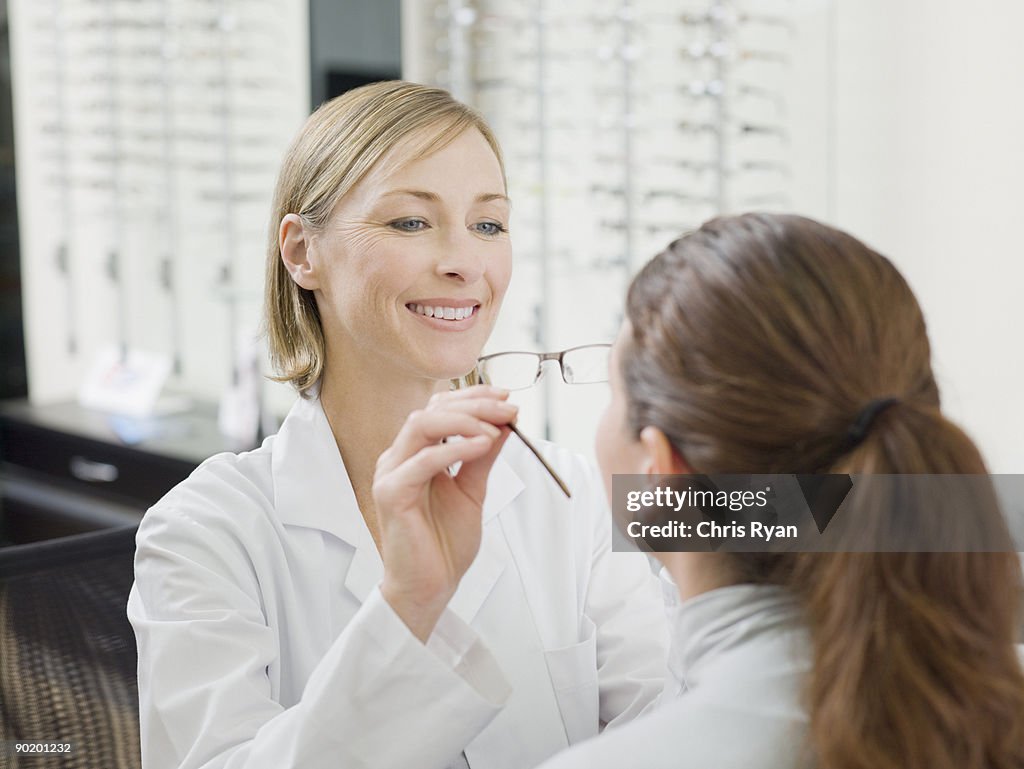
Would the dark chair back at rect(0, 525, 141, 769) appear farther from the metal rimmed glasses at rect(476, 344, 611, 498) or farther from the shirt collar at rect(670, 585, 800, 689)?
the shirt collar at rect(670, 585, 800, 689)

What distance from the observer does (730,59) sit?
328 centimetres

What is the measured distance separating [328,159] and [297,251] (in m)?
0.13

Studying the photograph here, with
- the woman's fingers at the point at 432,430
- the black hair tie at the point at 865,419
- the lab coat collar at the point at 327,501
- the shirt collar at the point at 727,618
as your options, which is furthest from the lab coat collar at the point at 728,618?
the lab coat collar at the point at 327,501

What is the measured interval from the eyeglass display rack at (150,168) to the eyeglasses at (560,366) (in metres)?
2.58

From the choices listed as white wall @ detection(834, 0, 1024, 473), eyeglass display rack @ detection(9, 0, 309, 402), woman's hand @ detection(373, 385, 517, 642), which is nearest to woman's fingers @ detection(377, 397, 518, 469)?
woman's hand @ detection(373, 385, 517, 642)

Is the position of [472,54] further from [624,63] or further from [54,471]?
[54,471]

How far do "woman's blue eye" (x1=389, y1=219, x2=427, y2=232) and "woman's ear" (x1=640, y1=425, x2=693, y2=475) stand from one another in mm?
568

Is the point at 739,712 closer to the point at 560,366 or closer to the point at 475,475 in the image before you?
the point at 475,475

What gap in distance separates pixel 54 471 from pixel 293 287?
2.85m

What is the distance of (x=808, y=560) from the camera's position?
2.70ft

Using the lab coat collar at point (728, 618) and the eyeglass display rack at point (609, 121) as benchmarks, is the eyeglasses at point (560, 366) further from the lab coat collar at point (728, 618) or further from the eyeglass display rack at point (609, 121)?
the eyeglass display rack at point (609, 121)

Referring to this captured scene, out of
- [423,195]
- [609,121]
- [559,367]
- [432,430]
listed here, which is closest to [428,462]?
[432,430]

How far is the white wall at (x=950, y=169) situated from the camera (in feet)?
9.53

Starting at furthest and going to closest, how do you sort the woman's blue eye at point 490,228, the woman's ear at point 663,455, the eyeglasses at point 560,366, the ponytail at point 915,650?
the woman's blue eye at point 490,228, the eyeglasses at point 560,366, the woman's ear at point 663,455, the ponytail at point 915,650
